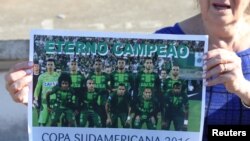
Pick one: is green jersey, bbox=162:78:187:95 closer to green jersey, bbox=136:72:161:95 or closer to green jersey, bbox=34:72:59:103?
green jersey, bbox=136:72:161:95

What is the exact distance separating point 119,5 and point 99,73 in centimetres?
Answer: 420

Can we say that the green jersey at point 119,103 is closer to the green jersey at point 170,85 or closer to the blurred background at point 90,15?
the green jersey at point 170,85

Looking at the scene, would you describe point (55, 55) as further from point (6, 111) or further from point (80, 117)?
point (6, 111)

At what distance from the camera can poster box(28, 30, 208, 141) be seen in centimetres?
189

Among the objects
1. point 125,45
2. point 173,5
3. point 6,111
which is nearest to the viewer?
point 125,45

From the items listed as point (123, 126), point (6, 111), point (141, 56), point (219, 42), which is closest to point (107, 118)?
point (123, 126)

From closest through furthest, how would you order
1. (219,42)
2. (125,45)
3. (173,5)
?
1. (125,45)
2. (219,42)
3. (173,5)

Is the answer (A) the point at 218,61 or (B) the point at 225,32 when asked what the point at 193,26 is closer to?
(B) the point at 225,32

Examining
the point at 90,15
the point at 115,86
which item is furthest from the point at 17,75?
the point at 90,15

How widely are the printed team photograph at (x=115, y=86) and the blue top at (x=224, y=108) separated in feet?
0.47

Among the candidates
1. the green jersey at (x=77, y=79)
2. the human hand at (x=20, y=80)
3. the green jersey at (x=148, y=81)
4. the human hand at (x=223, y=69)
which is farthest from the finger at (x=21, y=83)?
the human hand at (x=223, y=69)

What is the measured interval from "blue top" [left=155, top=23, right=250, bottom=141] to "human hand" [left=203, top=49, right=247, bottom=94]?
18cm

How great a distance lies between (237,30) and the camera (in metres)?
2.05

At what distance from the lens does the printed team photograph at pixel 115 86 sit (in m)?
1.89
